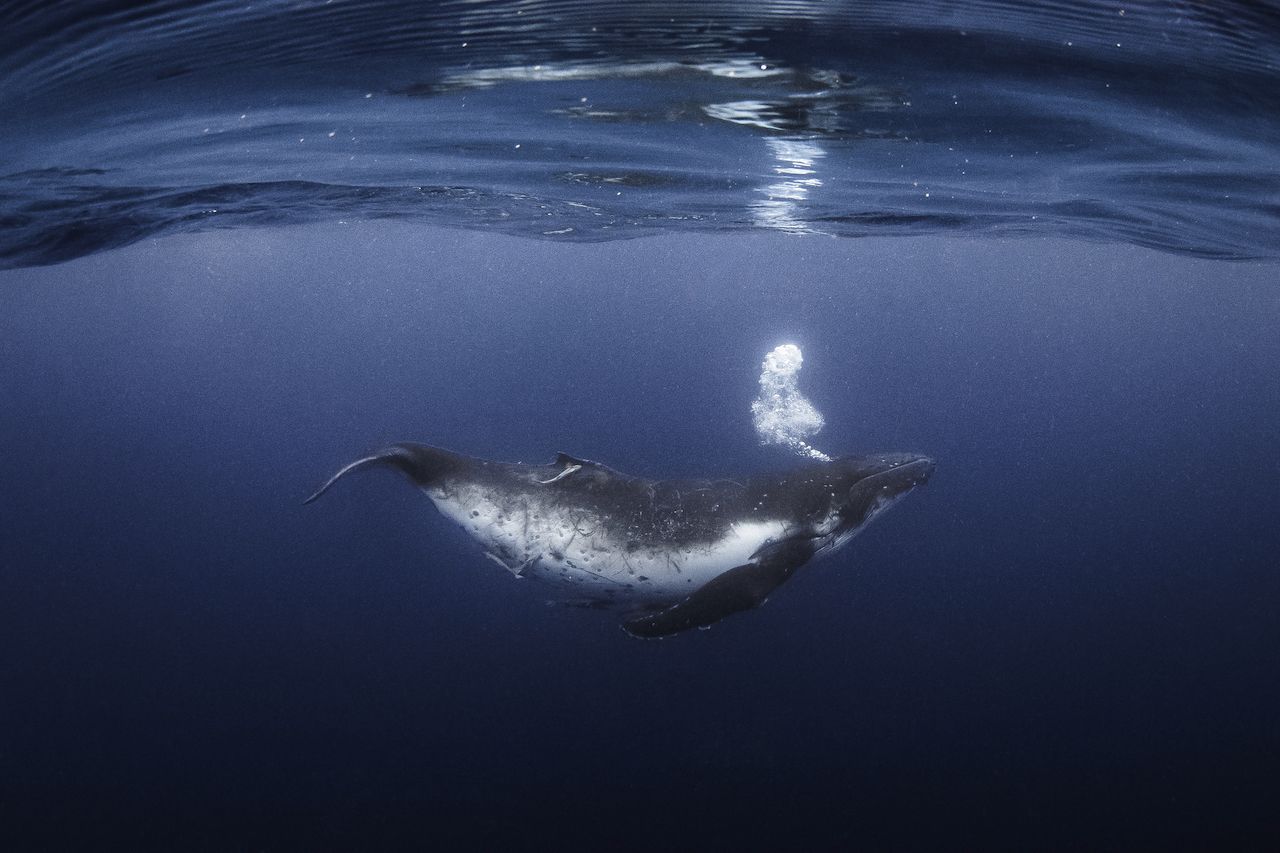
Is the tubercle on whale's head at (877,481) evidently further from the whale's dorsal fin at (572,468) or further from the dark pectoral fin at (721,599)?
the whale's dorsal fin at (572,468)

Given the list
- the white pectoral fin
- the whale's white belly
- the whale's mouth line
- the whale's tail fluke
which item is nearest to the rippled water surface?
the whale's tail fluke

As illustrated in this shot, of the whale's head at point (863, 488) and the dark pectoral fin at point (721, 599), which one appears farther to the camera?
the whale's head at point (863, 488)

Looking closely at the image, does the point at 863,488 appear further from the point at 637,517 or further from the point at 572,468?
the point at 572,468

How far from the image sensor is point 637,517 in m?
7.62

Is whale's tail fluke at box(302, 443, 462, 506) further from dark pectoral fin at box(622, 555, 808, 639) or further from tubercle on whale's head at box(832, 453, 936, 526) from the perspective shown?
tubercle on whale's head at box(832, 453, 936, 526)


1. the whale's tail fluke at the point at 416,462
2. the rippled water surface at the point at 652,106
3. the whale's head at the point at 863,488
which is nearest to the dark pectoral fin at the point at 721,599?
the whale's head at the point at 863,488

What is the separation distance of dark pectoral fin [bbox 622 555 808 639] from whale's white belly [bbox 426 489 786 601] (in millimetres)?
352

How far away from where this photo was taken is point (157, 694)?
1634cm

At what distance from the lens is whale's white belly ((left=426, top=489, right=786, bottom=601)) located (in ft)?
24.8

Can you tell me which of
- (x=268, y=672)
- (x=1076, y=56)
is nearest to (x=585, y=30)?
(x=1076, y=56)

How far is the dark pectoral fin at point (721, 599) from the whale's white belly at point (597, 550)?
35 centimetres

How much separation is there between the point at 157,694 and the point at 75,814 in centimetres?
427

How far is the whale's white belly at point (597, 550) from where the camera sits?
7551 millimetres

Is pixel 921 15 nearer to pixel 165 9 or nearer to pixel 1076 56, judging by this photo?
pixel 1076 56
